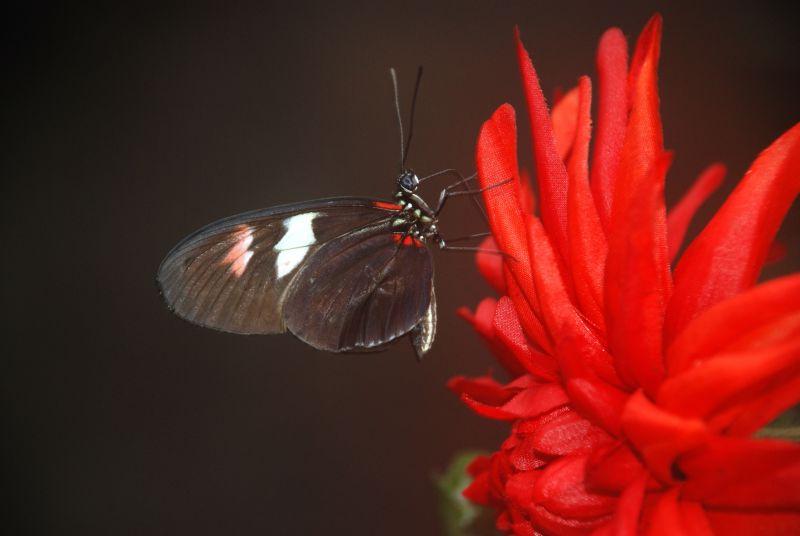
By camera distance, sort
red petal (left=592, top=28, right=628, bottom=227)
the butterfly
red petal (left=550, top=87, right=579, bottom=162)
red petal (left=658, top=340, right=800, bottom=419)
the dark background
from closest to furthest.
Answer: red petal (left=658, top=340, right=800, bottom=419)
red petal (left=592, top=28, right=628, bottom=227)
red petal (left=550, top=87, right=579, bottom=162)
the butterfly
the dark background

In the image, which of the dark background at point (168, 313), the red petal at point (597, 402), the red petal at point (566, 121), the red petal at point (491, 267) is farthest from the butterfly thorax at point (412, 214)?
the dark background at point (168, 313)

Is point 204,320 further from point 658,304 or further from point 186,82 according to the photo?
point 186,82

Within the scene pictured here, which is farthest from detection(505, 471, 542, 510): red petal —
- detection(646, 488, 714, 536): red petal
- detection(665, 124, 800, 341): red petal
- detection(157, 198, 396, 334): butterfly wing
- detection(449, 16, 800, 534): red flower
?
detection(157, 198, 396, 334): butterfly wing

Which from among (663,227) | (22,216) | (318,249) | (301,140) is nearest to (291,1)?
(301,140)

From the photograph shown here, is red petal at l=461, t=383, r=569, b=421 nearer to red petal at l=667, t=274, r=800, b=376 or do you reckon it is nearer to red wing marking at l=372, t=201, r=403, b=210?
red petal at l=667, t=274, r=800, b=376

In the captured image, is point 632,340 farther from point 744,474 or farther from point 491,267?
point 491,267
